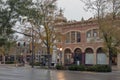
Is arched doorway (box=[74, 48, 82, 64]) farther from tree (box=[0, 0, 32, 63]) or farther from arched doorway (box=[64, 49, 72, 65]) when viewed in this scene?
tree (box=[0, 0, 32, 63])

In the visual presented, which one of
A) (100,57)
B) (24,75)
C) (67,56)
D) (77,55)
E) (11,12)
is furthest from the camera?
(67,56)

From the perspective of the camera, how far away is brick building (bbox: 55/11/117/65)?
6556cm

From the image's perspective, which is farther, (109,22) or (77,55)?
(77,55)

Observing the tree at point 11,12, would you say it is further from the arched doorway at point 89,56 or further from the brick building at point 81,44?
the arched doorway at point 89,56

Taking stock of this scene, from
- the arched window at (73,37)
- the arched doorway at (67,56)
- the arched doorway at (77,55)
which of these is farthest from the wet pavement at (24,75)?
the arched doorway at (67,56)

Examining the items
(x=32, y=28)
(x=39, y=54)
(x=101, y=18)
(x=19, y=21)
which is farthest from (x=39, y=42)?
(x=19, y=21)

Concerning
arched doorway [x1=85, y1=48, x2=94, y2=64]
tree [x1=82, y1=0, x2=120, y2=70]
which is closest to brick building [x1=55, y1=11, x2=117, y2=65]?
arched doorway [x1=85, y1=48, x2=94, y2=64]

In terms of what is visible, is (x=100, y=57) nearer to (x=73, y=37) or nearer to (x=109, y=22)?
(x=73, y=37)

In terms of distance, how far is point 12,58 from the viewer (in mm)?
124500

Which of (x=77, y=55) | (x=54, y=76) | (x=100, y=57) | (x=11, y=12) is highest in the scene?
(x=11, y=12)

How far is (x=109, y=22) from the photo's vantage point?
4638 cm

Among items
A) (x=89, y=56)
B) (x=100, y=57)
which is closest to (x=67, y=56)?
(x=89, y=56)

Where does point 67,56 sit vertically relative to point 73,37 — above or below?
below

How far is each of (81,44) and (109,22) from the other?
23326mm
